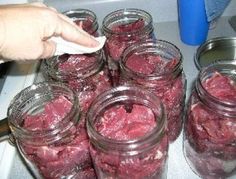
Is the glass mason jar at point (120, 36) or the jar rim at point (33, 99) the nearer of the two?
the jar rim at point (33, 99)

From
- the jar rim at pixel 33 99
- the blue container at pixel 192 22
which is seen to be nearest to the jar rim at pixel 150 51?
the jar rim at pixel 33 99

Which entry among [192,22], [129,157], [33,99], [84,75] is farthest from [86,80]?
[192,22]

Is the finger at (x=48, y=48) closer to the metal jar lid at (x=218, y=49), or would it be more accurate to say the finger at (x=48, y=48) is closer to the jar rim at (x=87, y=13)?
the jar rim at (x=87, y=13)

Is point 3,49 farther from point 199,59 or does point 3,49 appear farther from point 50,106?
point 199,59

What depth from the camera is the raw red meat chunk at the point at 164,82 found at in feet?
2.00

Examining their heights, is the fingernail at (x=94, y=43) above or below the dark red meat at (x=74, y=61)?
above

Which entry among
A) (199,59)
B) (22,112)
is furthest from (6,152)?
(199,59)

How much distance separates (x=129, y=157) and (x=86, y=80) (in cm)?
22

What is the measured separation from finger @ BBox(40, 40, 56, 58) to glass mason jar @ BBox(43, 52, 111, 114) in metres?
0.09

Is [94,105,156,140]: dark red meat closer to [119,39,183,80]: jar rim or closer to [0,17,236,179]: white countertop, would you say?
[119,39,183,80]: jar rim

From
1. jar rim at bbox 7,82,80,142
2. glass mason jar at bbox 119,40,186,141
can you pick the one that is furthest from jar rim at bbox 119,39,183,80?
jar rim at bbox 7,82,80,142

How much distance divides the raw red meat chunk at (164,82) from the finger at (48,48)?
0.49ft

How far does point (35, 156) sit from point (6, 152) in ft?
0.64

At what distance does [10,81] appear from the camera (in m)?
0.88
